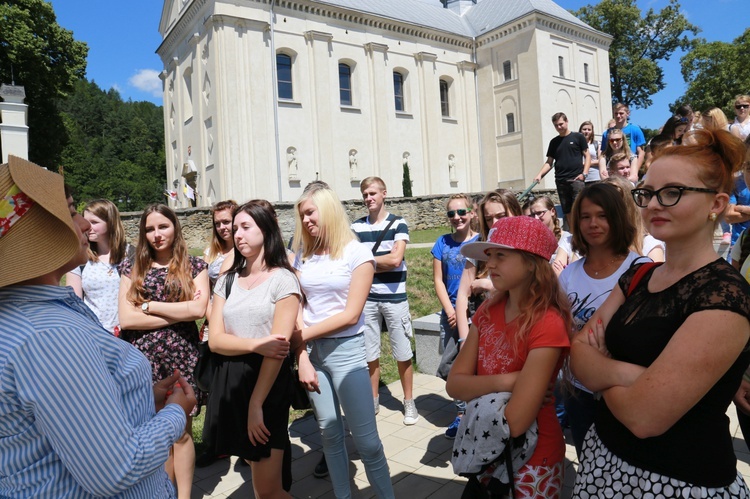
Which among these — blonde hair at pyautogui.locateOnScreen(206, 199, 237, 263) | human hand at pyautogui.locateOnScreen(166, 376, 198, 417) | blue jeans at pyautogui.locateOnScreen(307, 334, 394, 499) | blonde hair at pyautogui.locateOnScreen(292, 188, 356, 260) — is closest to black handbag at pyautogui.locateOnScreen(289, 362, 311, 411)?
blue jeans at pyautogui.locateOnScreen(307, 334, 394, 499)

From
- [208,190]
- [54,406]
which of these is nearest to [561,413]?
[54,406]

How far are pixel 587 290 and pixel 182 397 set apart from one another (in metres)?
2.26

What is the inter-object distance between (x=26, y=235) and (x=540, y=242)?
2036mm

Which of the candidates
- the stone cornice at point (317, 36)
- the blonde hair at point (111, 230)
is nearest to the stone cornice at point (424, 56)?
the stone cornice at point (317, 36)

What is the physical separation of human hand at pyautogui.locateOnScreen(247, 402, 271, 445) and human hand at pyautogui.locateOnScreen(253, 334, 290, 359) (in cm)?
33

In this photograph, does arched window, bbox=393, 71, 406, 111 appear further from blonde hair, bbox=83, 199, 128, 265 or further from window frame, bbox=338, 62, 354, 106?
blonde hair, bbox=83, 199, 128, 265

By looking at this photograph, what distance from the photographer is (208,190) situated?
29297 mm

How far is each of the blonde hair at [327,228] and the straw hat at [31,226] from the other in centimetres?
187

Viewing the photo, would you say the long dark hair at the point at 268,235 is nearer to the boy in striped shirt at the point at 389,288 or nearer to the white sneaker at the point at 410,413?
the boy in striped shirt at the point at 389,288

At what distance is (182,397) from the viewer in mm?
2031

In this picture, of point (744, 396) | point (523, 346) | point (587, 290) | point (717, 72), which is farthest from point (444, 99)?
point (744, 396)

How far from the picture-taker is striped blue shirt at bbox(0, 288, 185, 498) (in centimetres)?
140

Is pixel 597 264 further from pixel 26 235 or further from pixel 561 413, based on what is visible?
pixel 26 235

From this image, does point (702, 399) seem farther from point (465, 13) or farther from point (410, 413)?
point (465, 13)
